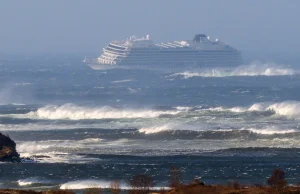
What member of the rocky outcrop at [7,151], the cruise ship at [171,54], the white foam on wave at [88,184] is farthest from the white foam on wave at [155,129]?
the cruise ship at [171,54]

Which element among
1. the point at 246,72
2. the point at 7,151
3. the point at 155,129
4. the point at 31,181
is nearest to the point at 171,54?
the point at 246,72

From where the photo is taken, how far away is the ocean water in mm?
47625

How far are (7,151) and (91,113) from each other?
96.5ft

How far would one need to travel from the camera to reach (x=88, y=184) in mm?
43875

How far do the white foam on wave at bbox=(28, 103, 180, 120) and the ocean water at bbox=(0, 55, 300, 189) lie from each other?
81 millimetres

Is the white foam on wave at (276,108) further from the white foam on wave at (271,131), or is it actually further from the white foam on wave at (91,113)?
the white foam on wave at (271,131)

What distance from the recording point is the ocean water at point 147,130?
4762 centimetres

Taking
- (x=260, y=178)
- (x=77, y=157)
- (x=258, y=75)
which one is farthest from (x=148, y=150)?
(x=258, y=75)

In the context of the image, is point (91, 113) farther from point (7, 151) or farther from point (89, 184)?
point (89, 184)

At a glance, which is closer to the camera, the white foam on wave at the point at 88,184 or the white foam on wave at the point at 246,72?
the white foam on wave at the point at 88,184

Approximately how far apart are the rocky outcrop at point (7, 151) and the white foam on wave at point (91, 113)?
2684cm

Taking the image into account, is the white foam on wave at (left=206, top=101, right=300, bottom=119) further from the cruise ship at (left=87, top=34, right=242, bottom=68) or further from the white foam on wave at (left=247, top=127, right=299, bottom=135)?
the cruise ship at (left=87, top=34, right=242, bottom=68)

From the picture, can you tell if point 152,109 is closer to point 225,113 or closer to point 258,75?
point 225,113

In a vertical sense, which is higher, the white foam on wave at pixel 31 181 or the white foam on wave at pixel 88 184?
the white foam on wave at pixel 31 181
